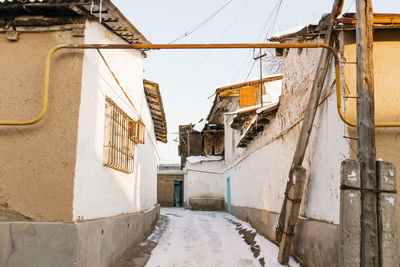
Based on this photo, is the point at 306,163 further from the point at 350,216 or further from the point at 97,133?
the point at 97,133

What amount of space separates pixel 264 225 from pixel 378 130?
5231 mm

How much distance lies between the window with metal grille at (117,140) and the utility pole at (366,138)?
3807 millimetres

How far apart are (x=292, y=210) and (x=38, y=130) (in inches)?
164

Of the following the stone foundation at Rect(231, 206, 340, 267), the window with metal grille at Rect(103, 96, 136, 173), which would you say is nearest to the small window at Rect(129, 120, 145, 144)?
the window with metal grille at Rect(103, 96, 136, 173)

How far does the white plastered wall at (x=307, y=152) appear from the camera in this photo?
17.1 ft

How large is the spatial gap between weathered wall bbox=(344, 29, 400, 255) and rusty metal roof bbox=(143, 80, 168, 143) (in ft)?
18.2

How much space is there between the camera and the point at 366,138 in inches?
153

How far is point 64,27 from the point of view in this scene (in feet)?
16.1

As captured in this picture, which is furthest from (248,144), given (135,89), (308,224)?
(308,224)

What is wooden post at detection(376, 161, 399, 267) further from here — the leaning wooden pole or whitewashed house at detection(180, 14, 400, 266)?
Answer: the leaning wooden pole

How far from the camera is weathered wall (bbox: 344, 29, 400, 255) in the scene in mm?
4777

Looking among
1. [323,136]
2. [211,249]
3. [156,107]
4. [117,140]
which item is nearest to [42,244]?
[117,140]

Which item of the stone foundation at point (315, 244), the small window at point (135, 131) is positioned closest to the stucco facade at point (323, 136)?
the stone foundation at point (315, 244)

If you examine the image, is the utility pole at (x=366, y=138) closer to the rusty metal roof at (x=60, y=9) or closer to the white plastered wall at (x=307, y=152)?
the white plastered wall at (x=307, y=152)
